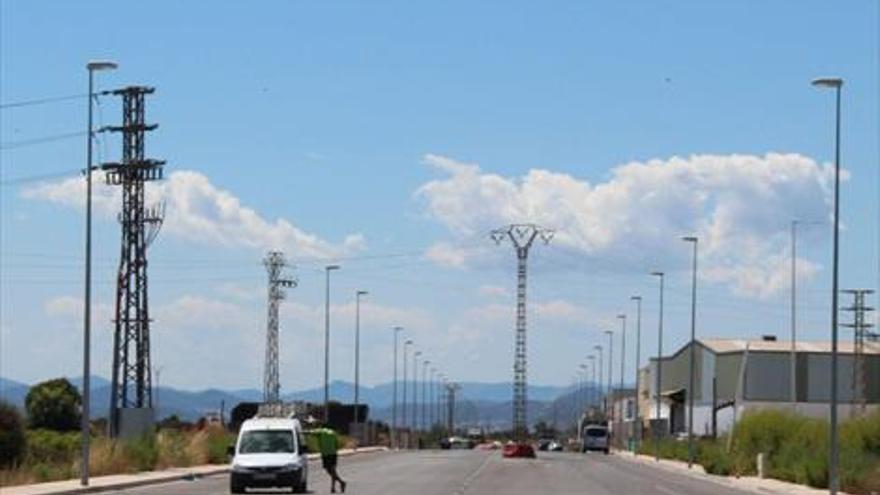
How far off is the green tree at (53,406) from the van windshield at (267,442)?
55.9 meters

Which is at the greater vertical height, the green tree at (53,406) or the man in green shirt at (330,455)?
the man in green shirt at (330,455)

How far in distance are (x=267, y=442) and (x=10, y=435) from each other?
542 inches

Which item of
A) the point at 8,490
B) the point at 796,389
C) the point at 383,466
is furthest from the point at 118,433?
the point at 796,389

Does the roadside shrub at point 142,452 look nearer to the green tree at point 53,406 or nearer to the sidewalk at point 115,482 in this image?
the sidewalk at point 115,482

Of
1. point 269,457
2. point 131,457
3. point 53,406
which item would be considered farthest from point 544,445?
point 269,457

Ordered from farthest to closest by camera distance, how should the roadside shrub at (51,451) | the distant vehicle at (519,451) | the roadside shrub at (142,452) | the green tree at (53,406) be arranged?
the green tree at (53,406) → the distant vehicle at (519,451) → the roadside shrub at (142,452) → the roadside shrub at (51,451)

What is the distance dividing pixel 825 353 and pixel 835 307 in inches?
3001

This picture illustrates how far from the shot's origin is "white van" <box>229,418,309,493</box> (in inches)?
1668

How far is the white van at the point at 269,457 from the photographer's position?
42.4 meters

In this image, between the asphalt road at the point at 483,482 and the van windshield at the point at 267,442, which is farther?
the asphalt road at the point at 483,482

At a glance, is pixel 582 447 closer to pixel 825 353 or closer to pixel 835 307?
pixel 825 353

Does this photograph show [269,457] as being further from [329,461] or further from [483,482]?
[483,482]

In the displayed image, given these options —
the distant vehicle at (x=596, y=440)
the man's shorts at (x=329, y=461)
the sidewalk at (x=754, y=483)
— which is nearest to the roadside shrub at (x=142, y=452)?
the man's shorts at (x=329, y=461)

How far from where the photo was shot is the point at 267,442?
43656 mm
